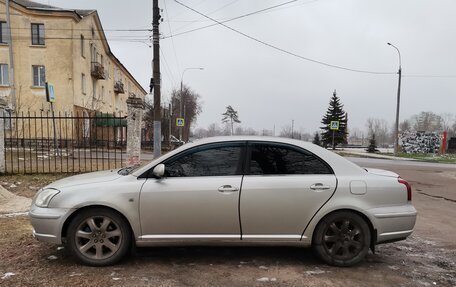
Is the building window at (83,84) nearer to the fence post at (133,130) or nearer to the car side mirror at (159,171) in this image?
the fence post at (133,130)

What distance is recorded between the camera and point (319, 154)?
4266 millimetres

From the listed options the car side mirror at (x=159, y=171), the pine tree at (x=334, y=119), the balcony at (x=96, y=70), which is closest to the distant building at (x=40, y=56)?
the balcony at (x=96, y=70)

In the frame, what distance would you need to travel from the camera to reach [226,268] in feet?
13.1

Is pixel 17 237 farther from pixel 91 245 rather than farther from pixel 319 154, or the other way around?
pixel 319 154

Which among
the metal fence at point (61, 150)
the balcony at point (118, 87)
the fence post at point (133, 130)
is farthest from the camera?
the balcony at point (118, 87)

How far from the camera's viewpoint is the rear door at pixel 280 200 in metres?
3.98

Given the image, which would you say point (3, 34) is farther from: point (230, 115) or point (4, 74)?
point (230, 115)

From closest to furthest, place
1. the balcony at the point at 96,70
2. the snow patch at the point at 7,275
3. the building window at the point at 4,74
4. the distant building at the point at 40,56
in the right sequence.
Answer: the snow patch at the point at 7,275 < the distant building at the point at 40,56 < the building window at the point at 4,74 < the balcony at the point at 96,70

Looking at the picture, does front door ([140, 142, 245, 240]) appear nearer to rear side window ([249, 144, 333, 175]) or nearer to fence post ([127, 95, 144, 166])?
rear side window ([249, 144, 333, 175])

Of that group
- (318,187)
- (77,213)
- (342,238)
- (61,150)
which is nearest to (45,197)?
(77,213)

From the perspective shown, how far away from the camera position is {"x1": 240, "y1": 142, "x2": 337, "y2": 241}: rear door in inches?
157

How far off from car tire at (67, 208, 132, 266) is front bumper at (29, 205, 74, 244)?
0.35 feet

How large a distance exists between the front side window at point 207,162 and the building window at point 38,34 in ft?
92.2

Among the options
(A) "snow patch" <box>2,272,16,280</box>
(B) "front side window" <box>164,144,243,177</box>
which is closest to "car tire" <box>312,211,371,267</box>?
(B) "front side window" <box>164,144,243,177</box>
